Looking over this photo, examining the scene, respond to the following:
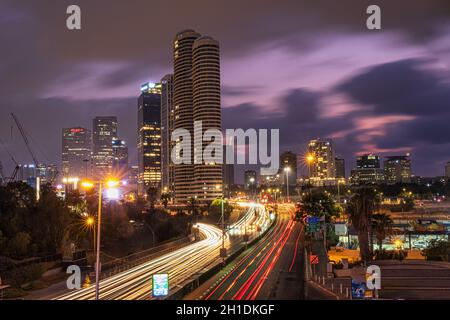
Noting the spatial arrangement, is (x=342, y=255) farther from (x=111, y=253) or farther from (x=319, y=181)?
(x=319, y=181)

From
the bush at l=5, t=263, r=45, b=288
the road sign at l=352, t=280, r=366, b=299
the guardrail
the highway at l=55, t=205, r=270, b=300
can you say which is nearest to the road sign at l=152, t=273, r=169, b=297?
the guardrail

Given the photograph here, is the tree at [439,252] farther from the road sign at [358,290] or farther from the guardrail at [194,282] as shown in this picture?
the guardrail at [194,282]

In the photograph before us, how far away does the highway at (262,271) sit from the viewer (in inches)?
1193

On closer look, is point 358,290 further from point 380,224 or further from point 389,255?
point 380,224

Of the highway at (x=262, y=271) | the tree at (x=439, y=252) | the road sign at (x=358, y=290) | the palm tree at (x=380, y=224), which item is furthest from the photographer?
the palm tree at (x=380, y=224)

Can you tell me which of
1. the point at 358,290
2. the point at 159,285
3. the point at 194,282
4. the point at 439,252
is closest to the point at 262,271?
the point at 194,282

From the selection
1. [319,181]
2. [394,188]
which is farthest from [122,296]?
[319,181]

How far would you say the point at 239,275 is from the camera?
37656 millimetres

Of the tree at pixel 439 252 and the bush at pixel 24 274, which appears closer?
the bush at pixel 24 274

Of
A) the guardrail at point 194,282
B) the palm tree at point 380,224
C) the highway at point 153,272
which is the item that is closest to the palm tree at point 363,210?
A: the palm tree at point 380,224

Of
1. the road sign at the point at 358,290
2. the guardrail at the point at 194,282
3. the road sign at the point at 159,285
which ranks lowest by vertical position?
the guardrail at the point at 194,282
